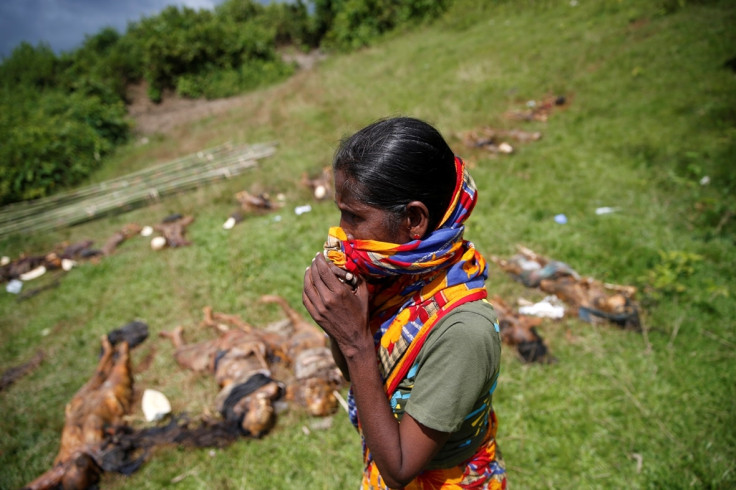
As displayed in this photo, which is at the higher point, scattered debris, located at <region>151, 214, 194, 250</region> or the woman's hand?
the woman's hand

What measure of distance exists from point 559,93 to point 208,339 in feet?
30.3

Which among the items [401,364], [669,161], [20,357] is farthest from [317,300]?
[669,161]

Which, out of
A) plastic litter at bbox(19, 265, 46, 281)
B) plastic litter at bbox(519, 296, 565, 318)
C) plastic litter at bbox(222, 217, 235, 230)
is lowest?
plastic litter at bbox(519, 296, 565, 318)

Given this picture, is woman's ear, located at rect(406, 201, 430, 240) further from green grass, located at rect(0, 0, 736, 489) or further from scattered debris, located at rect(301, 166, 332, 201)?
scattered debris, located at rect(301, 166, 332, 201)

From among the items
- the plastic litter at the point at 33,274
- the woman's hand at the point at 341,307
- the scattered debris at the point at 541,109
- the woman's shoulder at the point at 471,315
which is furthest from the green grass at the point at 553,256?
the woman's shoulder at the point at 471,315

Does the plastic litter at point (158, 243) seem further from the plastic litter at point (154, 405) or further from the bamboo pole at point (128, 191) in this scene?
the plastic litter at point (154, 405)

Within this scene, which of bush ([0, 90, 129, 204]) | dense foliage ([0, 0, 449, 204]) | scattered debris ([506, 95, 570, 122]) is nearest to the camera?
scattered debris ([506, 95, 570, 122])

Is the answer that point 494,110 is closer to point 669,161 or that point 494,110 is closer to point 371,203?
point 669,161

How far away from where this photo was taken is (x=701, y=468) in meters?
2.69

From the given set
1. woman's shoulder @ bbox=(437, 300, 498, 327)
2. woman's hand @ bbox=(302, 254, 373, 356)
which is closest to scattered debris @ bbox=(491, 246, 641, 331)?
woman's shoulder @ bbox=(437, 300, 498, 327)

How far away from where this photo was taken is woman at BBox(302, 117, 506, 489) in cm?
114

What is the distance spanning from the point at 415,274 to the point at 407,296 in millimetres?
117

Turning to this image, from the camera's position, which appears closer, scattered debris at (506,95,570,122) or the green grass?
the green grass

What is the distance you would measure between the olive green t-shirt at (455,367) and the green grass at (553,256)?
0.95 metres
